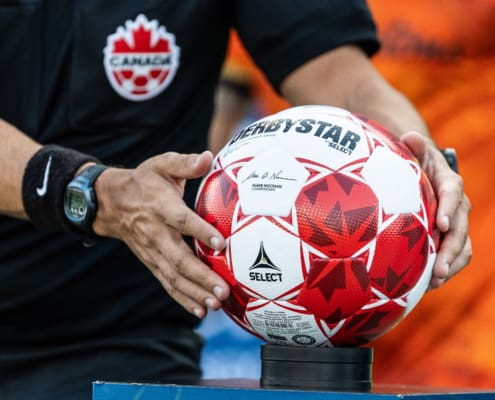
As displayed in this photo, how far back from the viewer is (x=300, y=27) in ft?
9.72

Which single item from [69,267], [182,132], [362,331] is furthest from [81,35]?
[362,331]

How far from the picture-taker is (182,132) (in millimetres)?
2998

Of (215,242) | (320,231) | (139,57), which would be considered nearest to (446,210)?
(320,231)

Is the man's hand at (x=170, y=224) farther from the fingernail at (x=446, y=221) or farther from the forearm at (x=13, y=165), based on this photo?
the fingernail at (x=446, y=221)

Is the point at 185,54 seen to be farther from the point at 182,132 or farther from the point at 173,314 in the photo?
the point at 173,314

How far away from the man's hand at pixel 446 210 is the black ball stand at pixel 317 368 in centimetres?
23

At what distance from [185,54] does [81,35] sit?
251 millimetres

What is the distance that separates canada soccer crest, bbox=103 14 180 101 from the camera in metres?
2.87

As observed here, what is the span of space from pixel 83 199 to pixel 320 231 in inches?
20.4

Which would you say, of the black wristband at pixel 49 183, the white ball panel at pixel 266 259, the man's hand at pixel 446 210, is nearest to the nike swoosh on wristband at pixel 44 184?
the black wristband at pixel 49 183

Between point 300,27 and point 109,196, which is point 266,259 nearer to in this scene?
point 109,196

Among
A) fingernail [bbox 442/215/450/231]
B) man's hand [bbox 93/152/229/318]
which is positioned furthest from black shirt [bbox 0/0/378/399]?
fingernail [bbox 442/215/450/231]

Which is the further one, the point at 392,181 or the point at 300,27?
the point at 300,27

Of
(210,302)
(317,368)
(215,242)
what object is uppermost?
(215,242)
